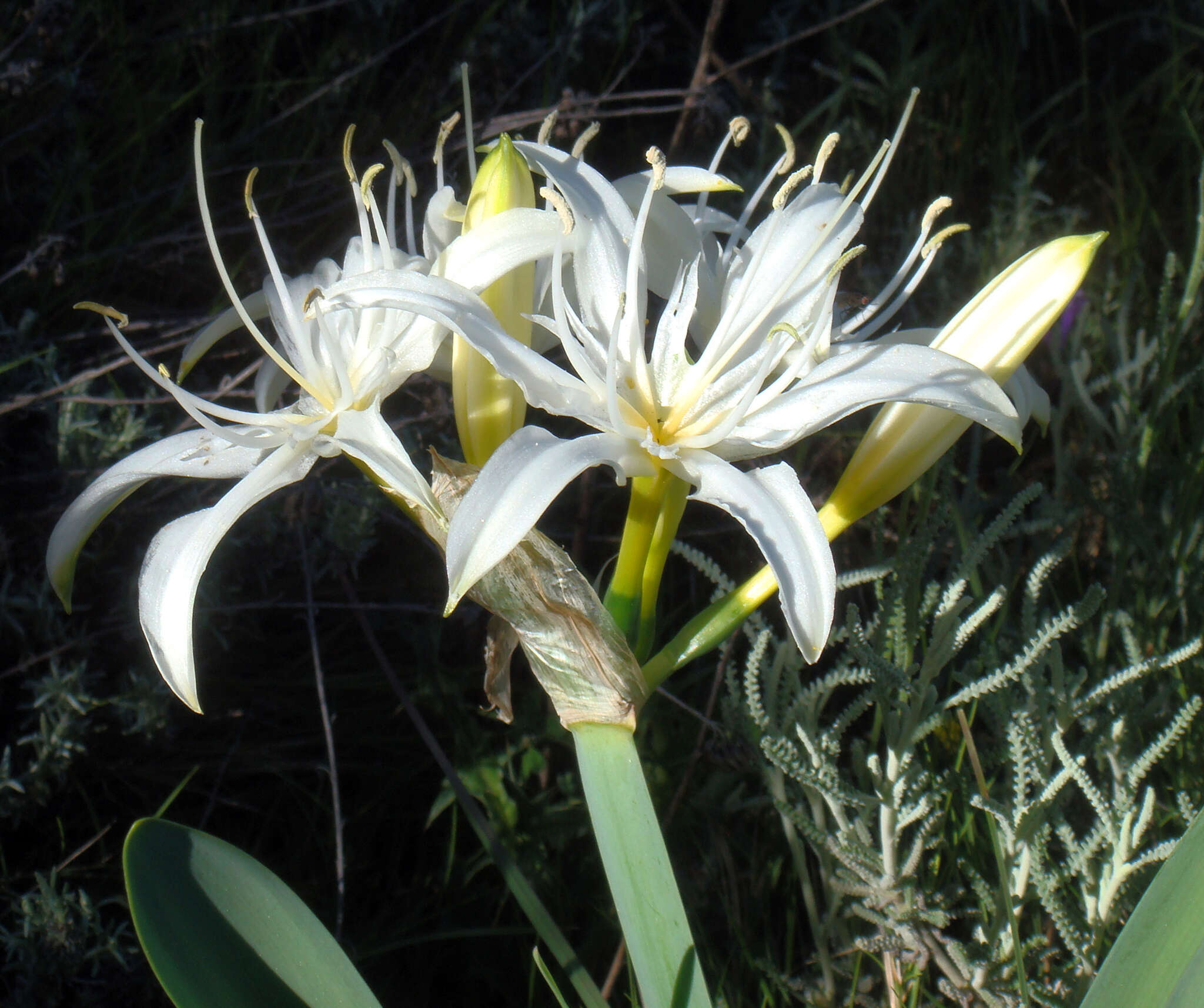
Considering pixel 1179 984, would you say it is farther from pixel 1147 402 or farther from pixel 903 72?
pixel 903 72

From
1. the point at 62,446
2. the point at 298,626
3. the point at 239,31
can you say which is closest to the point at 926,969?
the point at 298,626

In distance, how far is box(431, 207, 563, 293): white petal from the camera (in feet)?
2.52

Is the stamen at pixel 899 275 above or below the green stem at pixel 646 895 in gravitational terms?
above

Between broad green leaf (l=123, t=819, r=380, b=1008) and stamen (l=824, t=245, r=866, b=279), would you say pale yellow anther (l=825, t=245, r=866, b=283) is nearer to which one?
stamen (l=824, t=245, r=866, b=279)

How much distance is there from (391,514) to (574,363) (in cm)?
73

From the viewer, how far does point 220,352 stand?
1.61 meters

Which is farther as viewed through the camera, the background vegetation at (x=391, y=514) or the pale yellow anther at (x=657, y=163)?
the background vegetation at (x=391, y=514)

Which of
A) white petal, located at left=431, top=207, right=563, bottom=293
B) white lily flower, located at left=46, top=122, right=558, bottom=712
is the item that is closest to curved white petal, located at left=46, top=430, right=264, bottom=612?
white lily flower, located at left=46, top=122, right=558, bottom=712

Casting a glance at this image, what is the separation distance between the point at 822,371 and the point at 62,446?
1.01m

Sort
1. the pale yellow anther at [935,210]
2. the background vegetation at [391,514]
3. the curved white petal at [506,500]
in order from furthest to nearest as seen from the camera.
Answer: the background vegetation at [391,514] → the pale yellow anther at [935,210] → the curved white petal at [506,500]

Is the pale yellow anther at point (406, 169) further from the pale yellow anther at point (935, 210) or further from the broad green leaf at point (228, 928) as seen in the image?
the broad green leaf at point (228, 928)

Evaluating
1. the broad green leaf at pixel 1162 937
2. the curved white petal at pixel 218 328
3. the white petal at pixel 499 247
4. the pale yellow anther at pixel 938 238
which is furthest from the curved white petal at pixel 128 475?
the broad green leaf at pixel 1162 937

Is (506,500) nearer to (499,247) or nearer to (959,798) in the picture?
(499,247)

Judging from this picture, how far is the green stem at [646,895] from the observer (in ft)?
2.31
